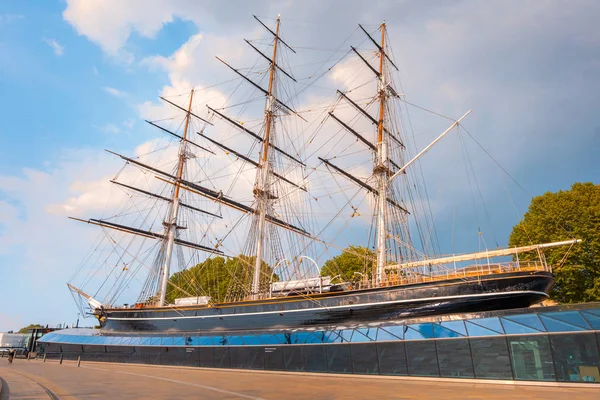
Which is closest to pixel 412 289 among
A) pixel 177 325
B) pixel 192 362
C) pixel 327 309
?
pixel 327 309

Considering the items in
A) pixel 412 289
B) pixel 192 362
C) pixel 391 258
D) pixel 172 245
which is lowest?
pixel 192 362

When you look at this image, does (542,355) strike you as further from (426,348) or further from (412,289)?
(412,289)

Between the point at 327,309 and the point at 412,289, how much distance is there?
5808 mm

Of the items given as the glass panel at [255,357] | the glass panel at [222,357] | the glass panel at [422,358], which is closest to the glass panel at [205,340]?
the glass panel at [222,357]

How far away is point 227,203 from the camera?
134 ft

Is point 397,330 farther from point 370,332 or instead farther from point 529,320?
point 529,320

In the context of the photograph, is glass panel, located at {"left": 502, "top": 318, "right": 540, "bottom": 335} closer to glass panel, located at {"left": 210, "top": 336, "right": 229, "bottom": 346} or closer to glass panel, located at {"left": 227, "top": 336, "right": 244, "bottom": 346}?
glass panel, located at {"left": 227, "top": 336, "right": 244, "bottom": 346}

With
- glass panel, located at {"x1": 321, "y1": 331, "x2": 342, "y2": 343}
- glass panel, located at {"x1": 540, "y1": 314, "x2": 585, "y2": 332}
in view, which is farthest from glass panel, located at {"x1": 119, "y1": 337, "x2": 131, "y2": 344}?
glass panel, located at {"x1": 540, "y1": 314, "x2": 585, "y2": 332}

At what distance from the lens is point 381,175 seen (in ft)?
109

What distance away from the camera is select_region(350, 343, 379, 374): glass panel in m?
20.6

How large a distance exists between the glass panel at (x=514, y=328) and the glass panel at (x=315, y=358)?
10.1 meters

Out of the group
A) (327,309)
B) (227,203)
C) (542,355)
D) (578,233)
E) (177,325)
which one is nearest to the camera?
(542,355)

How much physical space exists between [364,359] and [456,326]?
17.7 ft

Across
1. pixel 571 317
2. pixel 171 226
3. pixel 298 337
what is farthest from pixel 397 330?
pixel 171 226
